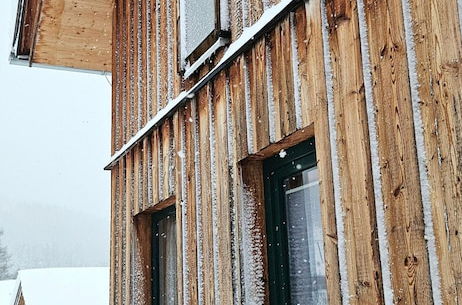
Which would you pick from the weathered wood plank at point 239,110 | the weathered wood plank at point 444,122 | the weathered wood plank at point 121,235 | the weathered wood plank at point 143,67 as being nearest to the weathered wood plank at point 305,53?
the weathered wood plank at point 239,110

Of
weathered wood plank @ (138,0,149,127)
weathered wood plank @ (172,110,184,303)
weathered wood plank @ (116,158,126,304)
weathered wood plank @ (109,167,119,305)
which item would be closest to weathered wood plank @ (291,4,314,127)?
weathered wood plank @ (172,110,184,303)

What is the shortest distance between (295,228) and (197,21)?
4.84 feet

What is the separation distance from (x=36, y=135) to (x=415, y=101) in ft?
297

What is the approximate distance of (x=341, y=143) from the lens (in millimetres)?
2289

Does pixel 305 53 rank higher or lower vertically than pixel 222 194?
higher

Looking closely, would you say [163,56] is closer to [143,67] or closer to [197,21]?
[143,67]

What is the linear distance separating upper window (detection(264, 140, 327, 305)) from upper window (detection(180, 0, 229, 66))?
80cm

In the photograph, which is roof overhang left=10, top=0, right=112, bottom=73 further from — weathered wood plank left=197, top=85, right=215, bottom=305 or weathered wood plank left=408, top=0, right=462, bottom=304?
weathered wood plank left=408, top=0, right=462, bottom=304

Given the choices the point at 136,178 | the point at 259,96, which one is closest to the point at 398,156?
the point at 259,96

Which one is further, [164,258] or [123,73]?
[123,73]

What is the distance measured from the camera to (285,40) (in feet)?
8.97

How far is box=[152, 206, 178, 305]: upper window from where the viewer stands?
4.29 metres

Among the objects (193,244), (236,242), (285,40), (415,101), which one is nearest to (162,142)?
(193,244)

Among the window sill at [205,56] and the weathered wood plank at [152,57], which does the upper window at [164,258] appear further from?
the window sill at [205,56]
